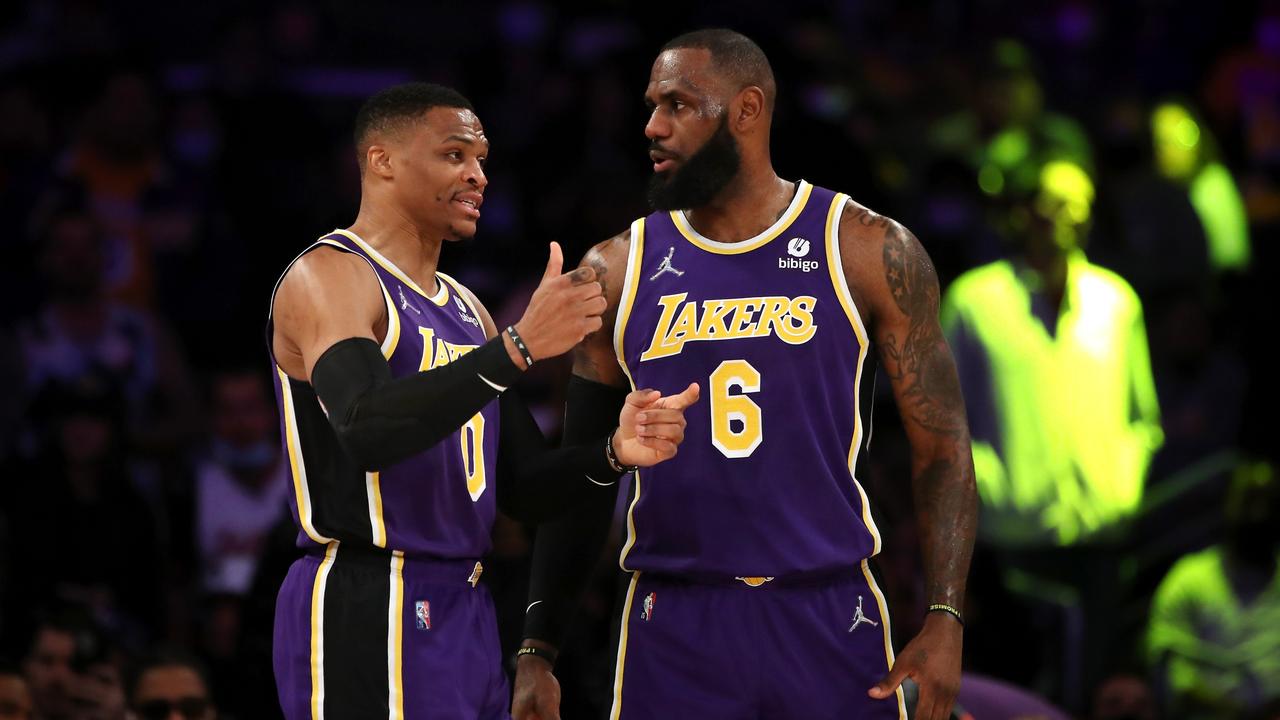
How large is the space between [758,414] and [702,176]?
0.72 meters

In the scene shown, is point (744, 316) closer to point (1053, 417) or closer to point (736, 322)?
point (736, 322)

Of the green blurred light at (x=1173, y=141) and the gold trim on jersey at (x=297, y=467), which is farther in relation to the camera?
the green blurred light at (x=1173, y=141)

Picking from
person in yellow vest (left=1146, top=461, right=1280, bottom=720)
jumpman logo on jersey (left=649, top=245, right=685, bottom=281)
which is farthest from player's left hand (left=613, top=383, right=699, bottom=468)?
person in yellow vest (left=1146, top=461, right=1280, bottom=720)

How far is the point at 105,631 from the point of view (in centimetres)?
747

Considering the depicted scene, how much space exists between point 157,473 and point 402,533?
16.2ft

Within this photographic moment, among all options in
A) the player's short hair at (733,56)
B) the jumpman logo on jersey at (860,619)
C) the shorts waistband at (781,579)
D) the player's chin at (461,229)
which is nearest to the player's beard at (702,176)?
the player's short hair at (733,56)

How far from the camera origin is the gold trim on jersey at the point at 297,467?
183 inches

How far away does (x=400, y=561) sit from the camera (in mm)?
4621

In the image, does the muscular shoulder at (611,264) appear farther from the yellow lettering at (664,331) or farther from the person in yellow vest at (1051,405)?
the person in yellow vest at (1051,405)

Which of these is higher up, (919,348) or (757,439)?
(919,348)

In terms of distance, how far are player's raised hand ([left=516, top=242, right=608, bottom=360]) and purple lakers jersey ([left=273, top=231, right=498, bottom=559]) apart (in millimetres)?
367

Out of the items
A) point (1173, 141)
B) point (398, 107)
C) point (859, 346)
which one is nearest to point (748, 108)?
point (859, 346)

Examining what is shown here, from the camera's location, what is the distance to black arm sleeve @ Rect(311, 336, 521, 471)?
4.33 m

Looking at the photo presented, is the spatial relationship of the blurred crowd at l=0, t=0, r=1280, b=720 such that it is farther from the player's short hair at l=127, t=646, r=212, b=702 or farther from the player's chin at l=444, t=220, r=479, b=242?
the player's chin at l=444, t=220, r=479, b=242
